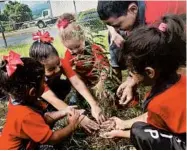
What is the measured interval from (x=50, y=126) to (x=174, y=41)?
32.7 inches

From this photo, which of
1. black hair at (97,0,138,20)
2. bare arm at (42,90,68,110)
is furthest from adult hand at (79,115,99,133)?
black hair at (97,0,138,20)

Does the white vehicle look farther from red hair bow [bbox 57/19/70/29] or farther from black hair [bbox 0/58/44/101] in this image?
black hair [bbox 0/58/44/101]

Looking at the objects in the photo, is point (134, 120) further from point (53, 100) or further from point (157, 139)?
point (53, 100)

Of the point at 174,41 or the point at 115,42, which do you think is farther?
the point at 115,42

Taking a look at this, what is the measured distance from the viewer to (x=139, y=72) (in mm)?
2486

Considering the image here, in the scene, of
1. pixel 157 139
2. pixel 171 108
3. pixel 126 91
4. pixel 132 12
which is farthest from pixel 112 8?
pixel 157 139

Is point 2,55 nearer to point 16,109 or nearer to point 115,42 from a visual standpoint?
point 16,109

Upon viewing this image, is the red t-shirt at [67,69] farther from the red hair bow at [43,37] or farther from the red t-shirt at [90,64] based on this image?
the red hair bow at [43,37]

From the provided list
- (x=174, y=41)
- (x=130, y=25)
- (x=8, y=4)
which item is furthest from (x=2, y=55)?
(x=174, y=41)

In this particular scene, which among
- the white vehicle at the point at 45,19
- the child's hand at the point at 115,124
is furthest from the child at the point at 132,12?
the child's hand at the point at 115,124

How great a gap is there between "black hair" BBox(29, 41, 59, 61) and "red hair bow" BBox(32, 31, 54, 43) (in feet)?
0.07

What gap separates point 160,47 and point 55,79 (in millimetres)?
658

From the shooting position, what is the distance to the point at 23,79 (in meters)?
2.63

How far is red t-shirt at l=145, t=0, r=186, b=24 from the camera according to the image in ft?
8.25
